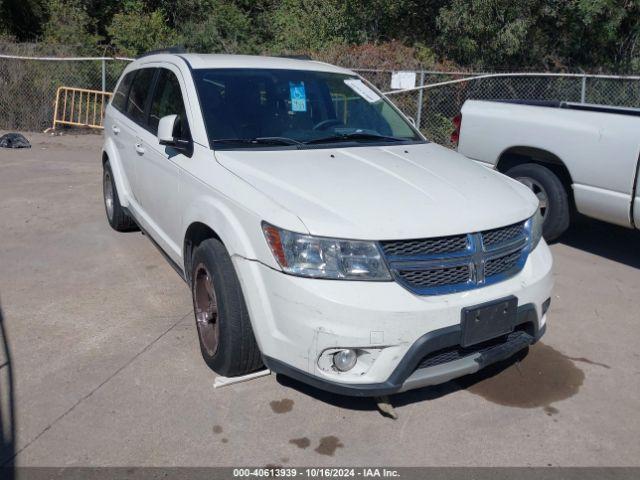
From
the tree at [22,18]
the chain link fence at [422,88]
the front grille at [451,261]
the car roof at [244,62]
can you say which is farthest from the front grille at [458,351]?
the tree at [22,18]

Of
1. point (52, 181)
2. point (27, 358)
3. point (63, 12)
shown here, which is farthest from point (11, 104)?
point (27, 358)

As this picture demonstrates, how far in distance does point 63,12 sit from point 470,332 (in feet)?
77.5

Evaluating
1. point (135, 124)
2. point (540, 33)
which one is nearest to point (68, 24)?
point (540, 33)

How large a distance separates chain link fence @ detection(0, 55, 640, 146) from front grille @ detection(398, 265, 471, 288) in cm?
852

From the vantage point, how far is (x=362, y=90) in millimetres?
5199

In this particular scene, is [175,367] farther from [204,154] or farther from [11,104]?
[11,104]

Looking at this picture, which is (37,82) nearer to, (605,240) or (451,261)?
(605,240)

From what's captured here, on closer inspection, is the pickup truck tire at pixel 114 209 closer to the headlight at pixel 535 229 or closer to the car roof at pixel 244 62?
the car roof at pixel 244 62

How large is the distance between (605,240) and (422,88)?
5.83 m

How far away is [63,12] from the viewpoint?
23141mm

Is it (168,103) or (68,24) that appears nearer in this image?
(168,103)

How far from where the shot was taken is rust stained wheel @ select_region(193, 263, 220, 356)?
3908mm

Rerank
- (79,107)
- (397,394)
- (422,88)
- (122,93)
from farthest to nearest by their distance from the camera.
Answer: (79,107) → (422,88) → (122,93) → (397,394)

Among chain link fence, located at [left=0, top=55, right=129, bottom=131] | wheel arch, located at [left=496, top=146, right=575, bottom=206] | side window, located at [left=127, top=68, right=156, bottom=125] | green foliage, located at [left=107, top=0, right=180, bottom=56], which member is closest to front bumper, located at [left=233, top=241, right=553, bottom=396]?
side window, located at [left=127, top=68, right=156, bottom=125]
